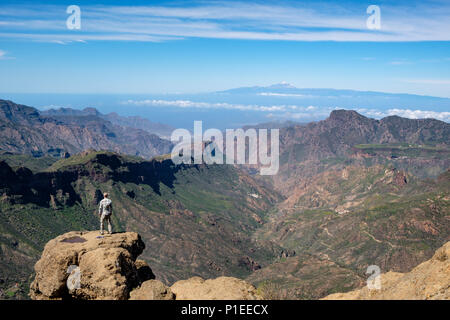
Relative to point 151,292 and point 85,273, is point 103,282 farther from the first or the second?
point 151,292

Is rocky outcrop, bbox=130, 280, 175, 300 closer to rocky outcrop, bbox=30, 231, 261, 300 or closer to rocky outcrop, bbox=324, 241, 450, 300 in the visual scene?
rocky outcrop, bbox=30, 231, 261, 300

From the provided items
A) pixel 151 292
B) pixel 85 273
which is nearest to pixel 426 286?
pixel 151 292

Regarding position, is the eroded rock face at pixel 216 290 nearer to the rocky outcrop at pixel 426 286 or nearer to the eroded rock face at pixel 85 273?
the eroded rock face at pixel 85 273

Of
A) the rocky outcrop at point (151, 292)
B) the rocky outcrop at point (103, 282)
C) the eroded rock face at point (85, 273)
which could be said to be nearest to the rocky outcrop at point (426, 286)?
the rocky outcrop at point (103, 282)

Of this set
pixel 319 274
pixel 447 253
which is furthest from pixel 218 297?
pixel 319 274

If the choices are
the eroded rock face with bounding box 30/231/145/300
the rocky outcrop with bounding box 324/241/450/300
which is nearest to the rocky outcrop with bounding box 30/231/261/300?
the eroded rock face with bounding box 30/231/145/300
